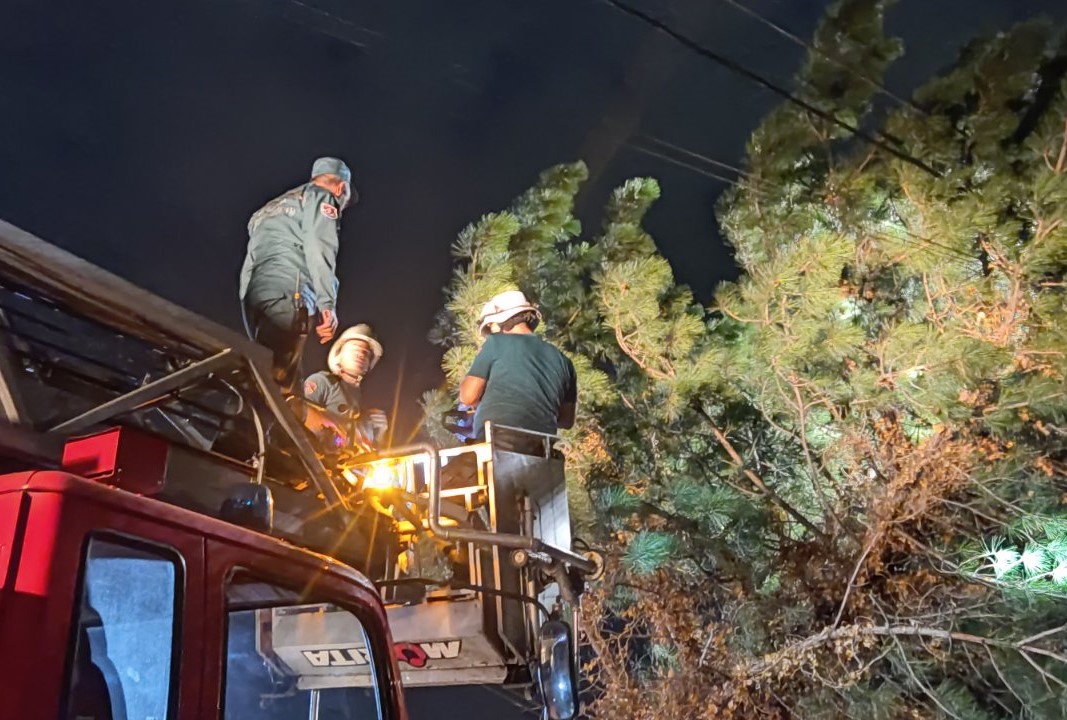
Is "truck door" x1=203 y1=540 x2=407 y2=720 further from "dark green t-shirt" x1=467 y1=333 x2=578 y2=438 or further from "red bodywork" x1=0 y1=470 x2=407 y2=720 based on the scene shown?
"dark green t-shirt" x1=467 y1=333 x2=578 y2=438

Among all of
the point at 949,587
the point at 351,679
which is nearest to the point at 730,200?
the point at 949,587

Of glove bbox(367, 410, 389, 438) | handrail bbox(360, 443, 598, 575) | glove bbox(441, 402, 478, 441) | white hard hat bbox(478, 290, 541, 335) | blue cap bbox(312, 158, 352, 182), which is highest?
blue cap bbox(312, 158, 352, 182)

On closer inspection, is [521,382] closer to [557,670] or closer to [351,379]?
[351,379]

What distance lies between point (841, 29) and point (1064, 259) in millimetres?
2126

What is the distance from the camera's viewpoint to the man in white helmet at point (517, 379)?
4.77 meters

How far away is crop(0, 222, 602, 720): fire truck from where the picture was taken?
5.90ft

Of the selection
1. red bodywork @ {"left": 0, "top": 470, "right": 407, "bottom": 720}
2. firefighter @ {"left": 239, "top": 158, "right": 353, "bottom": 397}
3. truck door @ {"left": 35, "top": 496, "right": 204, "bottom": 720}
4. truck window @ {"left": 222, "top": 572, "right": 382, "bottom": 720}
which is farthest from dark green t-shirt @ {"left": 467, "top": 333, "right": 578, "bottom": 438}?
truck door @ {"left": 35, "top": 496, "right": 204, "bottom": 720}

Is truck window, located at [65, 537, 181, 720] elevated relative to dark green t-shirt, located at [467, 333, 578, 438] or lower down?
lower down

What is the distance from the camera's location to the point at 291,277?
422 centimetres

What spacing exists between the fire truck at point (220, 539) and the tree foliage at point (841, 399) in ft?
8.67

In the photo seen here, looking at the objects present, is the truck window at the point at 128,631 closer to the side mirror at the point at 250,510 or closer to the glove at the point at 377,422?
the side mirror at the point at 250,510

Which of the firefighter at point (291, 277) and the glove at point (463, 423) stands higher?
the firefighter at point (291, 277)

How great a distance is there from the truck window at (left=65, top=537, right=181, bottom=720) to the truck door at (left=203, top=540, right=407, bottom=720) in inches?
3.4

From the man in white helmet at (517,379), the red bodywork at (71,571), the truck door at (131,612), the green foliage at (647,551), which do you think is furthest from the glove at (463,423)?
the truck door at (131,612)
